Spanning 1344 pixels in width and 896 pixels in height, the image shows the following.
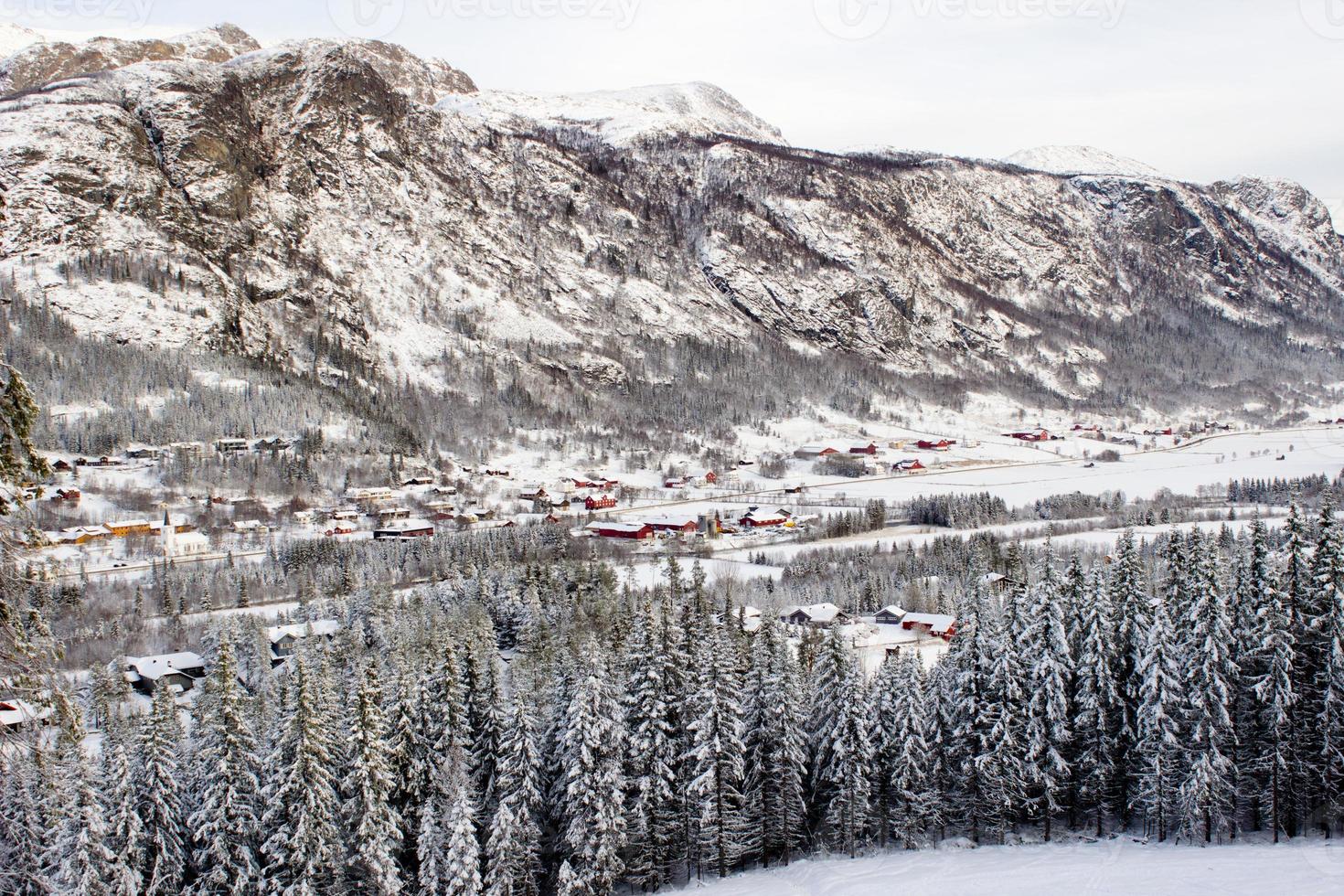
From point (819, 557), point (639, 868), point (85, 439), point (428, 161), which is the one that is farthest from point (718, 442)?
point (639, 868)

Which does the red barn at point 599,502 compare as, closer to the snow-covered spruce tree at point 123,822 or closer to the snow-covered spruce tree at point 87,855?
the snow-covered spruce tree at point 123,822

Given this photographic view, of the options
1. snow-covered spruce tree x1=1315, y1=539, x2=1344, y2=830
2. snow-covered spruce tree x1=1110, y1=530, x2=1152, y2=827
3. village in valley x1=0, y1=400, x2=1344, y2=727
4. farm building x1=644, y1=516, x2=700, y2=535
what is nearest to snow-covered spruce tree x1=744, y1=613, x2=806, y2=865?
snow-covered spruce tree x1=1110, y1=530, x2=1152, y2=827

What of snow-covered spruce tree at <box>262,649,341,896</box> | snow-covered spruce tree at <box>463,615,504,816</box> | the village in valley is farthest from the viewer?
the village in valley

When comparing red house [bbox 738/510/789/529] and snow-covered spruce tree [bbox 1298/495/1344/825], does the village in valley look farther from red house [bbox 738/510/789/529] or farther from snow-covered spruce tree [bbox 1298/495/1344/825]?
snow-covered spruce tree [bbox 1298/495/1344/825]

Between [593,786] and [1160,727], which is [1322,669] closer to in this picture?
[1160,727]

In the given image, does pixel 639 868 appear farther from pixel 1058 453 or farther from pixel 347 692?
pixel 1058 453

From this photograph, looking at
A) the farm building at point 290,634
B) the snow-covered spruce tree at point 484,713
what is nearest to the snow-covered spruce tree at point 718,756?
the snow-covered spruce tree at point 484,713

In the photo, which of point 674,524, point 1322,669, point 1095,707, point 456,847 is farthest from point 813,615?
point 674,524
